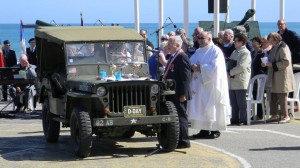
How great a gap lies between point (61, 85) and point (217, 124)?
2933mm

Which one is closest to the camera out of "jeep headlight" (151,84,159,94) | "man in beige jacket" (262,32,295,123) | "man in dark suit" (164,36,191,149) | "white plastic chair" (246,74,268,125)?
"jeep headlight" (151,84,159,94)

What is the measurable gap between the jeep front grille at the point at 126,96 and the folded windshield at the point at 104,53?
141cm

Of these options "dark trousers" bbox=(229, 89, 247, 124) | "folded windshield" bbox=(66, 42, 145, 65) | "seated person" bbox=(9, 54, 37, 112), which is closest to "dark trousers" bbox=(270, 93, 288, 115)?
"dark trousers" bbox=(229, 89, 247, 124)

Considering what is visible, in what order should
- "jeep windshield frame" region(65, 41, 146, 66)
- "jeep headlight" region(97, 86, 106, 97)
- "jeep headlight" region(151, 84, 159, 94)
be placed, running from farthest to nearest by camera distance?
"jeep windshield frame" region(65, 41, 146, 66) < "jeep headlight" region(151, 84, 159, 94) < "jeep headlight" region(97, 86, 106, 97)

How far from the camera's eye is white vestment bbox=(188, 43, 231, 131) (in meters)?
14.1

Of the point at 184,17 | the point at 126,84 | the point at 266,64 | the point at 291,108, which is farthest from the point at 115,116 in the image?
the point at 184,17

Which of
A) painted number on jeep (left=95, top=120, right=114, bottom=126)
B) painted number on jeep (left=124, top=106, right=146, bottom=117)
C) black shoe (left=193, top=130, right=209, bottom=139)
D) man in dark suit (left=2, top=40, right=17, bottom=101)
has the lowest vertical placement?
black shoe (left=193, top=130, right=209, bottom=139)

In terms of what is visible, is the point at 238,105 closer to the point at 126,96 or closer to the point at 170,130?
the point at 170,130

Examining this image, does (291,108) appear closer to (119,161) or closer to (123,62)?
(123,62)

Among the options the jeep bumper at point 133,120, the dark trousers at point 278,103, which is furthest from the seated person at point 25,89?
the jeep bumper at point 133,120

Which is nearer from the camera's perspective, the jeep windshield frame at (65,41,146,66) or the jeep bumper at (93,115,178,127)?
the jeep bumper at (93,115,178,127)

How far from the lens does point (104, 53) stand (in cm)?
1388

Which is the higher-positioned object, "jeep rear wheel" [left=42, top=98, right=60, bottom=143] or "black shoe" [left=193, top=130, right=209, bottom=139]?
"jeep rear wheel" [left=42, top=98, right=60, bottom=143]

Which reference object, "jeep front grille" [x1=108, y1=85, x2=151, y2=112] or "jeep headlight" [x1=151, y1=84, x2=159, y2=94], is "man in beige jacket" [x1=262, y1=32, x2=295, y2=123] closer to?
"jeep headlight" [x1=151, y1=84, x2=159, y2=94]
